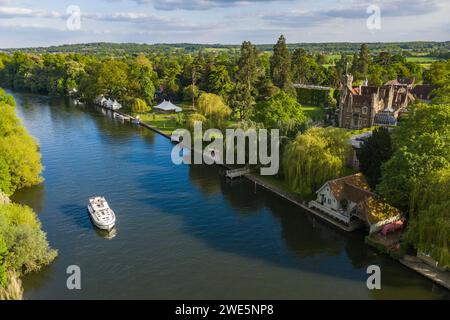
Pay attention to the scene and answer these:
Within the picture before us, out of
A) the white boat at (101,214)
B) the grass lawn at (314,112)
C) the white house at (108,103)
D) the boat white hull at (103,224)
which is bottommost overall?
the boat white hull at (103,224)

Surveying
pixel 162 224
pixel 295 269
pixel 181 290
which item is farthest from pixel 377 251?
pixel 162 224

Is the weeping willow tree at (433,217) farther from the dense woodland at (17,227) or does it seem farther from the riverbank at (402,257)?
the dense woodland at (17,227)

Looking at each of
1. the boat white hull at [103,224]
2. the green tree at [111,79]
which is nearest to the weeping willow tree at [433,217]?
the boat white hull at [103,224]

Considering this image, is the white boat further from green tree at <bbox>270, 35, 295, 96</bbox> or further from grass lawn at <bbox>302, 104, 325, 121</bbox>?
green tree at <bbox>270, 35, 295, 96</bbox>

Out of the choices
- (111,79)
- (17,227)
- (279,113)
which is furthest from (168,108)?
(17,227)

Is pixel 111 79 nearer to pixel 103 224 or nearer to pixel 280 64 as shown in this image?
pixel 280 64

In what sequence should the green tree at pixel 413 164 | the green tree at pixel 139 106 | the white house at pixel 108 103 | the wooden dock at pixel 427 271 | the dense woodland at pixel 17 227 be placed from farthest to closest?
the white house at pixel 108 103, the green tree at pixel 139 106, the green tree at pixel 413 164, the wooden dock at pixel 427 271, the dense woodland at pixel 17 227

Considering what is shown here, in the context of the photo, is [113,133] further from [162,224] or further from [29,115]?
[162,224]
